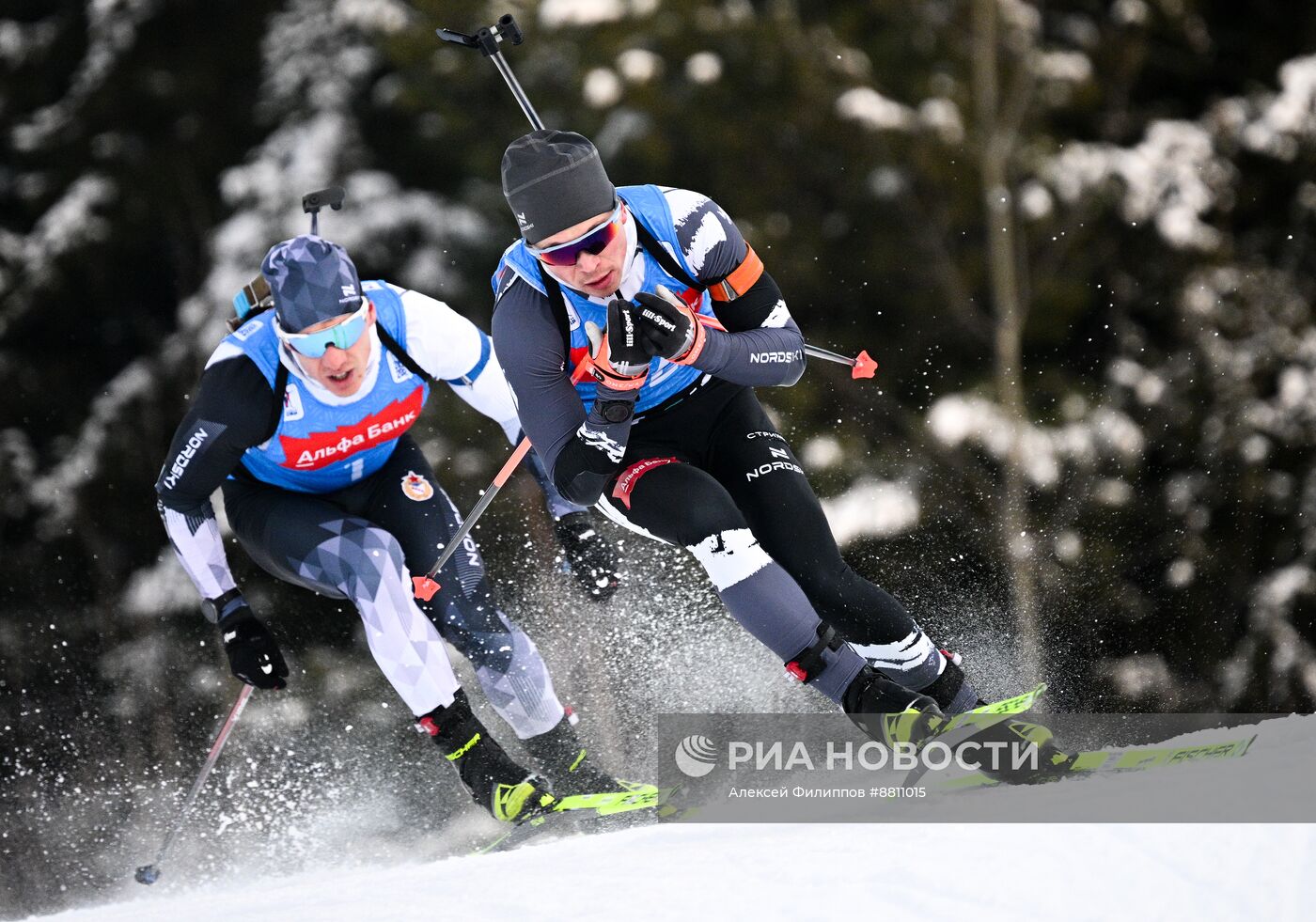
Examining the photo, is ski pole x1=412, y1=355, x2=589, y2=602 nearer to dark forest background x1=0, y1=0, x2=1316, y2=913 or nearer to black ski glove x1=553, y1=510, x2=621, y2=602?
black ski glove x1=553, y1=510, x2=621, y2=602

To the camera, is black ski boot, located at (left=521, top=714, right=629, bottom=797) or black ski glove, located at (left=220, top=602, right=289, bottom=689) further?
black ski boot, located at (left=521, top=714, right=629, bottom=797)

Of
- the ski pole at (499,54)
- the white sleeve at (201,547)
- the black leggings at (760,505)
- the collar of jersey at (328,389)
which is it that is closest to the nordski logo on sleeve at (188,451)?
the white sleeve at (201,547)

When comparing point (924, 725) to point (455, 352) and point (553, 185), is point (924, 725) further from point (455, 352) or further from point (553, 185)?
point (455, 352)

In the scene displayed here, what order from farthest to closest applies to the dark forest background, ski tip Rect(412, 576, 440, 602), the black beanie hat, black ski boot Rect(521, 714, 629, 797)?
the dark forest background
black ski boot Rect(521, 714, 629, 797)
ski tip Rect(412, 576, 440, 602)
the black beanie hat

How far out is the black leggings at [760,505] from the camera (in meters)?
3.36

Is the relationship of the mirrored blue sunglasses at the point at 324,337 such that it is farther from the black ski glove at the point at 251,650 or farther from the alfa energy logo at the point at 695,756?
the alfa energy logo at the point at 695,756

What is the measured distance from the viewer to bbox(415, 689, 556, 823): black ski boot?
3.73m

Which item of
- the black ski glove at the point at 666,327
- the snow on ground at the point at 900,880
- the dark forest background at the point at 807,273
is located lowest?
the dark forest background at the point at 807,273

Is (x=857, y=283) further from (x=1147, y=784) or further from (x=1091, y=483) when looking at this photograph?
(x=1147, y=784)

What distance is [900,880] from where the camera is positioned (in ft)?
8.70

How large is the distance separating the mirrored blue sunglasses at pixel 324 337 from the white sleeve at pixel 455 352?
23 centimetres

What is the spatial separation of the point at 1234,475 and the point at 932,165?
177 inches

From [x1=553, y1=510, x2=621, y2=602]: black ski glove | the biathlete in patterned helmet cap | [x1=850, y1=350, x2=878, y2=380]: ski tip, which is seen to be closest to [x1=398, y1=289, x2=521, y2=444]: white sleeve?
the biathlete in patterned helmet cap

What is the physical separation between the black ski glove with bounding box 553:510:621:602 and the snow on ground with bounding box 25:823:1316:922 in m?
1.06
